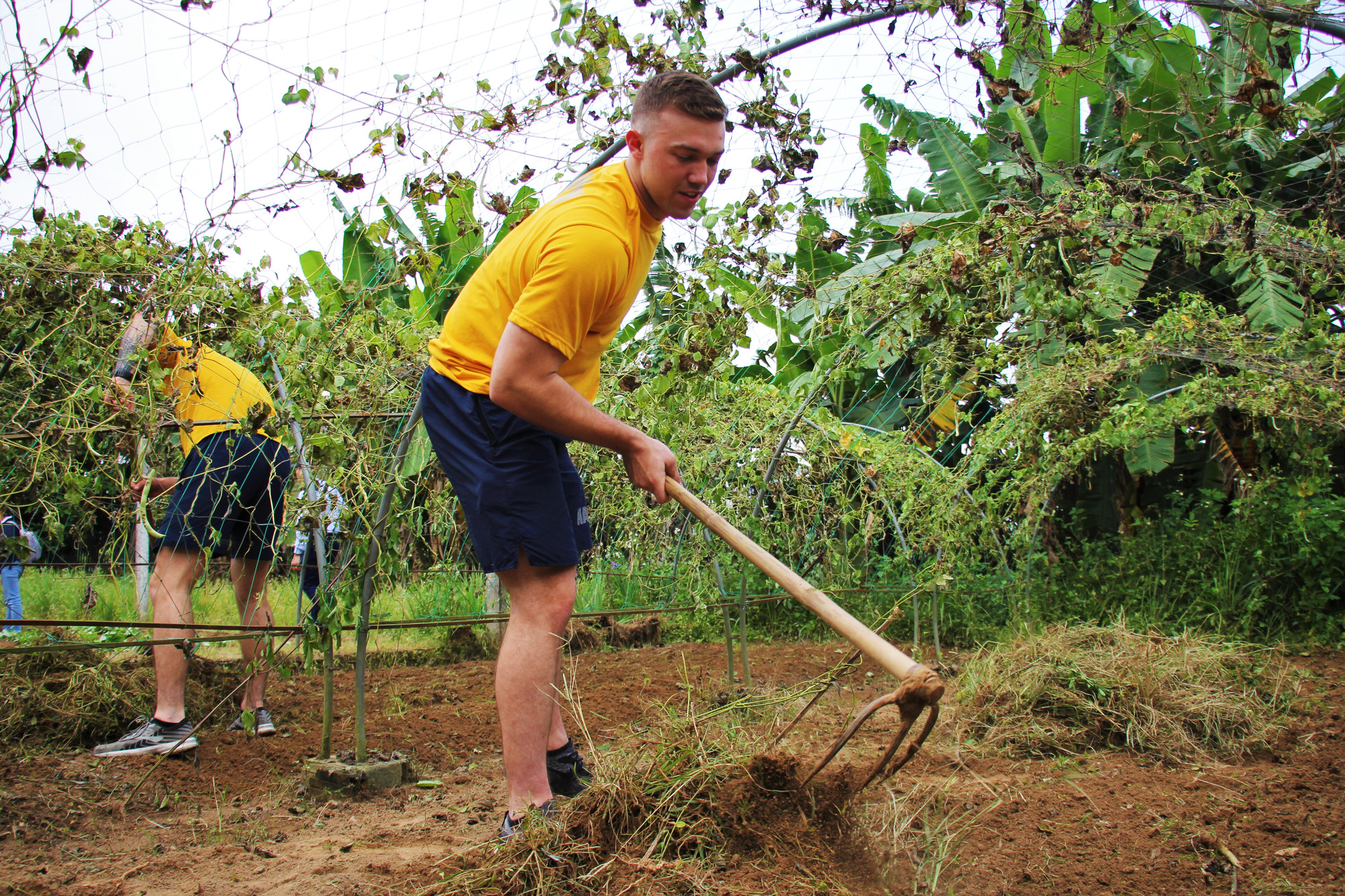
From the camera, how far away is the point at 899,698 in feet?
4.84

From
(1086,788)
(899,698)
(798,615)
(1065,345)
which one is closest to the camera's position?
(899,698)

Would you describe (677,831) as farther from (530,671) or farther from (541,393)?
(541,393)

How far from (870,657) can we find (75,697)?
2.74 meters

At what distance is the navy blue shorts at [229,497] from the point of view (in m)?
2.69

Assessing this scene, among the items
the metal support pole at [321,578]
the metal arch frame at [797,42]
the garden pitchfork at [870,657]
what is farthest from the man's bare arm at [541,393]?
the metal arch frame at [797,42]

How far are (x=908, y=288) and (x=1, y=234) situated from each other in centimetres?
287

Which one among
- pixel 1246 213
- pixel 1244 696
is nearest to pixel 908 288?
pixel 1246 213

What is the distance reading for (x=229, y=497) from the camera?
2879 mm

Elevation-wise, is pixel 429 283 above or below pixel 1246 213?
below

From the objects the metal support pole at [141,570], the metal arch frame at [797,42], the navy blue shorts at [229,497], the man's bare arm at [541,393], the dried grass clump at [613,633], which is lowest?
the dried grass clump at [613,633]

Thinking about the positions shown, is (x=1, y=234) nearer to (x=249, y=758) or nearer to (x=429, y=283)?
(x=429, y=283)

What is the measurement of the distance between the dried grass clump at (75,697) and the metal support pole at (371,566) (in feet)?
2.97

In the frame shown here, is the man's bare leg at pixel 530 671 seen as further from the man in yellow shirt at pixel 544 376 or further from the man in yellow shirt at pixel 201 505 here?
the man in yellow shirt at pixel 201 505

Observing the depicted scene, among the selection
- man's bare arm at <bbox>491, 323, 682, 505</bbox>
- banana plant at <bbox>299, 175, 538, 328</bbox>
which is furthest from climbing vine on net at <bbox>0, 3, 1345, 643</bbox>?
man's bare arm at <bbox>491, 323, 682, 505</bbox>
